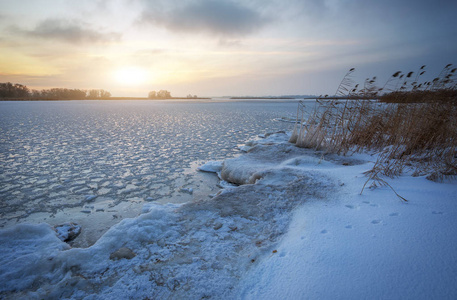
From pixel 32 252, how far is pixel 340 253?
121 inches

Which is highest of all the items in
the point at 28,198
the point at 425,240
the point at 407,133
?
the point at 407,133

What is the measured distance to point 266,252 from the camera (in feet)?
6.33

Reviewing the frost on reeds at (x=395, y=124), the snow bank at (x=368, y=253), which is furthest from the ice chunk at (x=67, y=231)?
the frost on reeds at (x=395, y=124)

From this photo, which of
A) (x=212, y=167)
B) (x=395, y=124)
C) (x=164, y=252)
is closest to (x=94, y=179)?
(x=212, y=167)

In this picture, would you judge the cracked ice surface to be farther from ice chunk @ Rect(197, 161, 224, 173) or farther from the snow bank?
ice chunk @ Rect(197, 161, 224, 173)

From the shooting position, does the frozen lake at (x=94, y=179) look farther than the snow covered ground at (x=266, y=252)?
Yes

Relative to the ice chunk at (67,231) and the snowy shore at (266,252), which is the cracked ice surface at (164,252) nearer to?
the snowy shore at (266,252)

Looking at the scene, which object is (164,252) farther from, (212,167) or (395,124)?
(395,124)

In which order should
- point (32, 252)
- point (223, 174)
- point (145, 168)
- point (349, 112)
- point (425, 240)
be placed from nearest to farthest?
point (425, 240) → point (32, 252) → point (223, 174) → point (145, 168) → point (349, 112)

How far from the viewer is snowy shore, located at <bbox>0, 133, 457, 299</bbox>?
1.43 m

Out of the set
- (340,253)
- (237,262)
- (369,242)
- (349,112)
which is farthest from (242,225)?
(349,112)

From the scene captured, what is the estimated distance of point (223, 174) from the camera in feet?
16.0

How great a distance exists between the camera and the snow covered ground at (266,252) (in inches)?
56.3

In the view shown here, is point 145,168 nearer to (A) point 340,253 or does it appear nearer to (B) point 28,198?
(B) point 28,198
